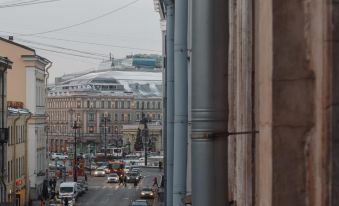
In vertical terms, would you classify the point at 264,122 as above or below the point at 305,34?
below

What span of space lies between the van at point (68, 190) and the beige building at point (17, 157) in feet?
7.60

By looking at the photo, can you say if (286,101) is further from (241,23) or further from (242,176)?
(241,23)

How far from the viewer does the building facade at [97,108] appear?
126 m

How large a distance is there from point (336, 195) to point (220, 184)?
0.96 metres

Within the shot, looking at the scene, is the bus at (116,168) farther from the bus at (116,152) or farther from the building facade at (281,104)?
the building facade at (281,104)

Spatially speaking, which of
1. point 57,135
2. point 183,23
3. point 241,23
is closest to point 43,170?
point 183,23

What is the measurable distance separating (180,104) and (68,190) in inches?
1629

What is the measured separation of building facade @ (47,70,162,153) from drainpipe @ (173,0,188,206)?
110 metres

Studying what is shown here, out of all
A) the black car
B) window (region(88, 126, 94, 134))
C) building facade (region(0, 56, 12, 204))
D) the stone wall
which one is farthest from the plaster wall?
window (region(88, 126, 94, 134))

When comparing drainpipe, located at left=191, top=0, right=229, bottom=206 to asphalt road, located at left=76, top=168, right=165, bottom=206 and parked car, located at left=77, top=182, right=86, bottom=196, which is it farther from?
parked car, located at left=77, top=182, right=86, bottom=196

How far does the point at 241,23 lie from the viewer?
210 inches

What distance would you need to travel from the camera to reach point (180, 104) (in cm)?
1139

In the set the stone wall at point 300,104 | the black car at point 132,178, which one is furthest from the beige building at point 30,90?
the stone wall at point 300,104

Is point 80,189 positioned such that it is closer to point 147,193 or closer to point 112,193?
point 112,193
